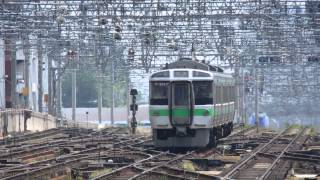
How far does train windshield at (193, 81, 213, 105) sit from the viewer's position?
22.5m

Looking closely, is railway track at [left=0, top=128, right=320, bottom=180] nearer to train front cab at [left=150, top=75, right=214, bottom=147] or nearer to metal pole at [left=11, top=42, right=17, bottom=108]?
train front cab at [left=150, top=75, right=214, bottom=147]

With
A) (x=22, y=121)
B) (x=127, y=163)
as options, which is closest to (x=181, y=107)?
(x=127, y=163)

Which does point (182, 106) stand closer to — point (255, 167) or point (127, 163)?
point (127, 163)

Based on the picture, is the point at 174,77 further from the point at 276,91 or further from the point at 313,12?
the point at 276,91

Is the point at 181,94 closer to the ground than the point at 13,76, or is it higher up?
closer to the ground

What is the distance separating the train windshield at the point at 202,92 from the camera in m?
22.5

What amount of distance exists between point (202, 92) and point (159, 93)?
1.21 metres

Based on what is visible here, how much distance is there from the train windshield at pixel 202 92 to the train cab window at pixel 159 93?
0.82 metres

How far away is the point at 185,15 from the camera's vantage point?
108ft

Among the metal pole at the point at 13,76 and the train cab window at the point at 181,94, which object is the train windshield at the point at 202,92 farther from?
the metal pole at the point at 13,76

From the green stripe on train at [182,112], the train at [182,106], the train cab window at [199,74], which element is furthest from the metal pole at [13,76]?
the train cab window at [199,74]

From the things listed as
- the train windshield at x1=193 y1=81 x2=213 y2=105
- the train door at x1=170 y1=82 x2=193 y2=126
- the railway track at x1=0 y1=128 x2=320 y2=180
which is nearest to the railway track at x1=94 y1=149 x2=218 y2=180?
the railway track at x1=0 y1=128 x2=320 y2=180

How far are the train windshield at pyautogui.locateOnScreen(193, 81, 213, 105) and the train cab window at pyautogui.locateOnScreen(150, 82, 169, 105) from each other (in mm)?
820

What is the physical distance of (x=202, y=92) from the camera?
890 inches
